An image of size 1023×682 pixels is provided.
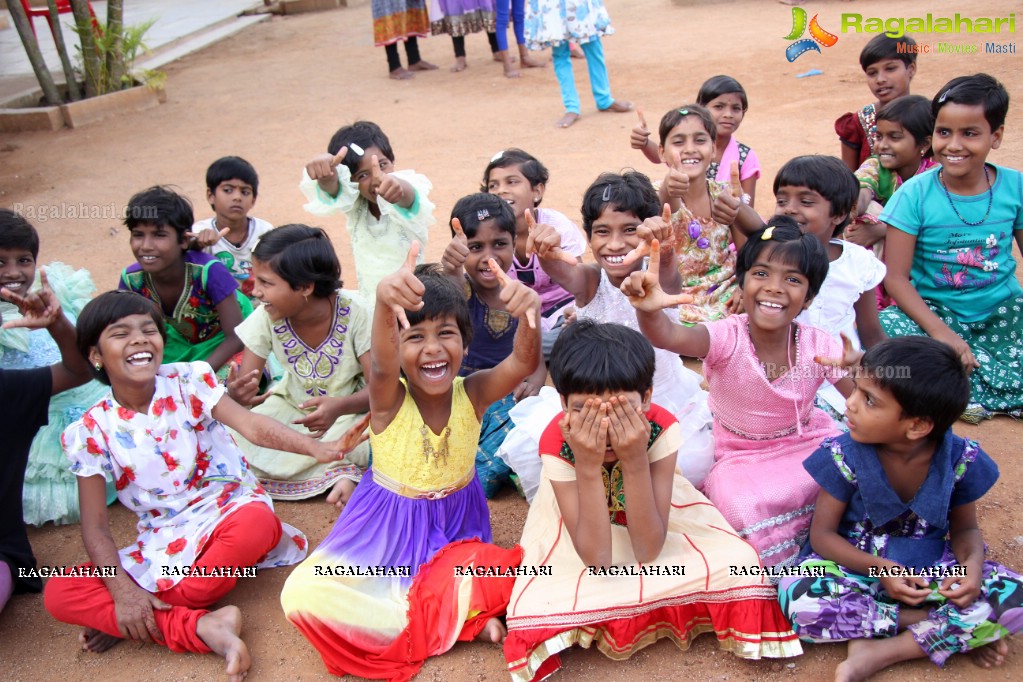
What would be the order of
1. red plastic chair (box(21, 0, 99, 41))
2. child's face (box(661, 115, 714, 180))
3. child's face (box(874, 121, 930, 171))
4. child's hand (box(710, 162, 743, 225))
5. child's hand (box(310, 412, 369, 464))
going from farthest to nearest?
red plastic chair (box(21, 0, 99, 41)) → child's face (box(874, 121, 930, 171)) → child's face (box(661, 115, 714, 180)) → child's hand (box(710, 162, 743, 225)) → child's hand (box(310, 412, 369, 464))

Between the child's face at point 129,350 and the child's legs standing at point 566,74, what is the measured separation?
19.4 ft

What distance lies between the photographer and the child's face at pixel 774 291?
9.25 ft

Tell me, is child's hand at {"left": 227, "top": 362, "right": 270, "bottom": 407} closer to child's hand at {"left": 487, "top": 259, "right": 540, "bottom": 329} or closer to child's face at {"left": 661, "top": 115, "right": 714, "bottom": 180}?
child's hand at {"left": 487, "top": 259, "right": 540, "bottom": 329}

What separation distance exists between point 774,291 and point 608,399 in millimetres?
809

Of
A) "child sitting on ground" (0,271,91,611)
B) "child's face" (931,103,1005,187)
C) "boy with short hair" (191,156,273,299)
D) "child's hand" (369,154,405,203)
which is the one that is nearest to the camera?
"child sitting on ground" (0,271,91,611)

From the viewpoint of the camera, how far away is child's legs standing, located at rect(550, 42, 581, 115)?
794 centimetres

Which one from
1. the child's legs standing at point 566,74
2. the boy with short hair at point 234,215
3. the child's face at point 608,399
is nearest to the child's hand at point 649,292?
the child's face at point 608,399

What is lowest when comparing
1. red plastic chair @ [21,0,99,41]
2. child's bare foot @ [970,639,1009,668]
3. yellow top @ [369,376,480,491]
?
child's bare foot @ [970,639,1009,668]

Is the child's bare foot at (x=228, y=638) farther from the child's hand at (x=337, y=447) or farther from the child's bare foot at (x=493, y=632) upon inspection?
Result: the child's bare foot at (x=493, y=632)

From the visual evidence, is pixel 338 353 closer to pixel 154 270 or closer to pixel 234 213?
pixel 154 270

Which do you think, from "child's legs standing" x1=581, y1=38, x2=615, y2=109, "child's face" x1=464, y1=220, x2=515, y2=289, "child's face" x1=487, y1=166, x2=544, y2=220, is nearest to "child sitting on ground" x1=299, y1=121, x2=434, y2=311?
"child's face" x1=487, y1=166, x2=544, y2=220

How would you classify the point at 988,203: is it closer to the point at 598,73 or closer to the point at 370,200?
the point at 370,200

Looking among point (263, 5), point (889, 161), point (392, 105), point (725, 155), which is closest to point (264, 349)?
point (725, 155)

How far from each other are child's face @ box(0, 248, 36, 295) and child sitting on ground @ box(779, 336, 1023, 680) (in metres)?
2.85
